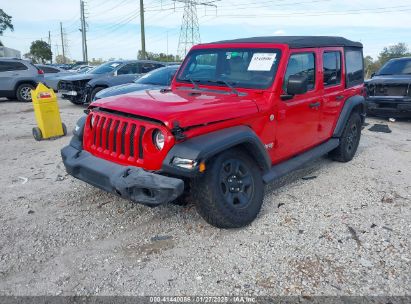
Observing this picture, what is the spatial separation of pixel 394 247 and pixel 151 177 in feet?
7.44

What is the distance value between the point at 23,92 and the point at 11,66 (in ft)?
3.38

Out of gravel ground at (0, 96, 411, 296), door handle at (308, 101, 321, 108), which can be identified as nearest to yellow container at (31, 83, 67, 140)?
gravel ground at (0, 96, 411, 296)

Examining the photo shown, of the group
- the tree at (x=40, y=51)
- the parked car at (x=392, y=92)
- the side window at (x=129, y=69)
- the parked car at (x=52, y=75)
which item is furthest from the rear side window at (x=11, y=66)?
the tree at (x=40, y=51)

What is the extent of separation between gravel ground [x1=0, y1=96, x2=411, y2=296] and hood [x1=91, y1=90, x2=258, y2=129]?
1134 millimetres

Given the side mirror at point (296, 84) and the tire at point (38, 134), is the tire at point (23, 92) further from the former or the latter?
the side mirror at point (296, 84)

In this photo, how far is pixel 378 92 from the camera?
927 cm

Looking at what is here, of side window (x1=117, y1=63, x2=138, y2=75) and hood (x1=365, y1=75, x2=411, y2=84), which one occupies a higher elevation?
side window (x1=117, y1=63, x2=138, y2=75)

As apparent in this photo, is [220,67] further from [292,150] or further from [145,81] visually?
[145,81]

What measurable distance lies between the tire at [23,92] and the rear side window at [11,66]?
0.63 metres

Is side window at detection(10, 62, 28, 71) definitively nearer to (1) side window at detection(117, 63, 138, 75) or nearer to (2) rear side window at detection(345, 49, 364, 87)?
(1) side window at detection(117, 63, 138, 75)

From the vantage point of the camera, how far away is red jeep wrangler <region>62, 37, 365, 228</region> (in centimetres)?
295

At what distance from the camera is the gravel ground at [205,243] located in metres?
2.70

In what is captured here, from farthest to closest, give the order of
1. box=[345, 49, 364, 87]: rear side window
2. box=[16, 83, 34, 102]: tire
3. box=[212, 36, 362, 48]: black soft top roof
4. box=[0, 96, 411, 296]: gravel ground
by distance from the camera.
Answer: box=[16, 83, 34, 102]: tire
box=[345, 49, 364, 87]: rear side window
box=[212, 36, 362, 48]: black soft top roof
box=[0, 96, 411, 296]: gravel ground

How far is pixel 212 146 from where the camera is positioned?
2.98 meters
